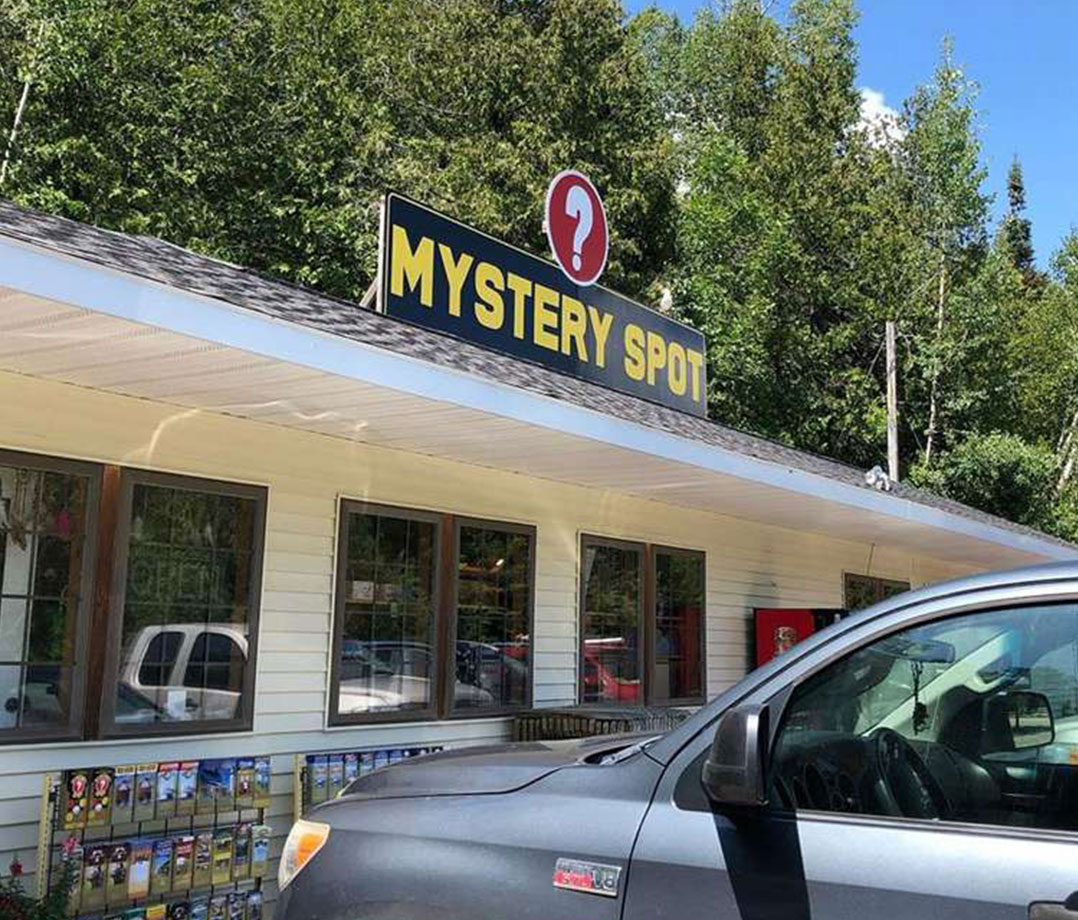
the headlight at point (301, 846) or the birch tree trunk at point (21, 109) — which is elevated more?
the birch tree trunk at point (21, 109)

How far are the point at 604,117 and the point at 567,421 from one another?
1995cm

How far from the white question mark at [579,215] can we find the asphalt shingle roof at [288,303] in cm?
166

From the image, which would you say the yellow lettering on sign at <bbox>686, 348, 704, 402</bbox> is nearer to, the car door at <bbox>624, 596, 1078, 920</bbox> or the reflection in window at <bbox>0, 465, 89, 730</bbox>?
the reflection in window at <bbox>0, 465, 89, 730</bbox>

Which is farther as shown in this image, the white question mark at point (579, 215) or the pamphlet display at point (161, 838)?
the white question mark at point (579, 215)

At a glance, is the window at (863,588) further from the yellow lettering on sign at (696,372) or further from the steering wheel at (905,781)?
the steering wheel at (905,781)

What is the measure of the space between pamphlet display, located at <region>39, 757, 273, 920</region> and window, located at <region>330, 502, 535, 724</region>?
0.91 meters

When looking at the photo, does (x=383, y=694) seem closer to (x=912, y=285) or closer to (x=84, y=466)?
(x=84, y=466)

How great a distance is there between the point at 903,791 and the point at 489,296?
6863 mm

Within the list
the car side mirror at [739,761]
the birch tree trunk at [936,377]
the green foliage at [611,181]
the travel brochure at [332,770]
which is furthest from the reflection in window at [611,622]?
the birch tree trunk at [936,377]

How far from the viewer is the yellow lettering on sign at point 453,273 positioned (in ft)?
27.5

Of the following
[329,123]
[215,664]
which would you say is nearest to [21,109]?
[329,123]

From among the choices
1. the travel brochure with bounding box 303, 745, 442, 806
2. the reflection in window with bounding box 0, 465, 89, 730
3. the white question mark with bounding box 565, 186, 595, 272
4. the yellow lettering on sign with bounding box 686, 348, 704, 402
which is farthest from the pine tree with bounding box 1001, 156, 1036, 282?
the reflection in window with bounding box 0, 465, 89, 730

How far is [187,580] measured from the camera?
6074 millimetres

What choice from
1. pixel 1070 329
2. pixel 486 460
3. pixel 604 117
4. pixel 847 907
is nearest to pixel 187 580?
pixel 486 460
